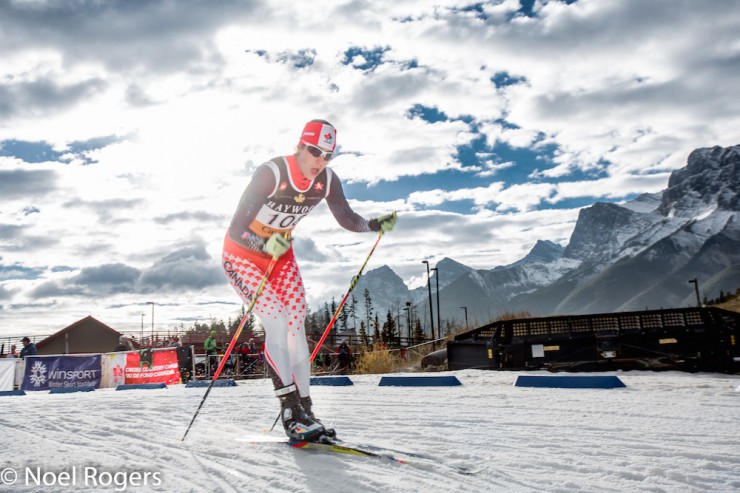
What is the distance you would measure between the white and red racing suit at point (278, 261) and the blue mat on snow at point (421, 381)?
4.43 m

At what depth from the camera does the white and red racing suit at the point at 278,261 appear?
161 inches

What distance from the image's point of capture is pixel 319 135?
429cm

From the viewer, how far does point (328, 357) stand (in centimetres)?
2089

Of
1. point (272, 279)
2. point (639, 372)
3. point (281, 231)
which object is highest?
point (281, 231)

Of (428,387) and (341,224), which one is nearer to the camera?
(341,224)

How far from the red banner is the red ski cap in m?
15.5

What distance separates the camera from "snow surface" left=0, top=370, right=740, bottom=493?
2.51 metres

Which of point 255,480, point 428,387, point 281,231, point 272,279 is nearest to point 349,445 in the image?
point 255,480

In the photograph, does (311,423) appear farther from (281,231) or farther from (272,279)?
(281,231)

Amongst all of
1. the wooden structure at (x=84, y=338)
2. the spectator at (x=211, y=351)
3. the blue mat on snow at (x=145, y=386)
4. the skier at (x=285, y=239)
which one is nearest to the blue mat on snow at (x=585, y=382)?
the skier at (x=285, y=239)

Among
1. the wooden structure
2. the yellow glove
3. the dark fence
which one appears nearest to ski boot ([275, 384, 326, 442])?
the yellow glove

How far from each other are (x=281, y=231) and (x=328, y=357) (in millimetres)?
17083

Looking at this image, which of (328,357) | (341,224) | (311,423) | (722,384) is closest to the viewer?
(311,423)

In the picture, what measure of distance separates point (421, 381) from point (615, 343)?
195 inches
